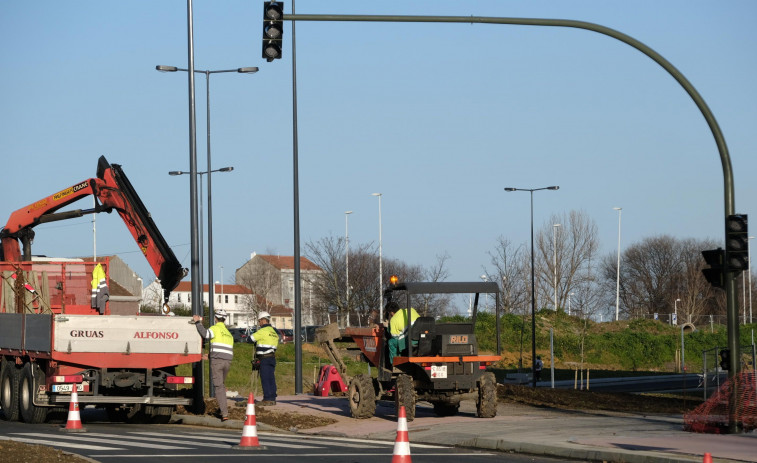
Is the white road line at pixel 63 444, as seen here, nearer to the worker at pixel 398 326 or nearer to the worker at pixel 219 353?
the worker at pixel 219 353

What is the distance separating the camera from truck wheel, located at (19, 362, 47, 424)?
18.9 m

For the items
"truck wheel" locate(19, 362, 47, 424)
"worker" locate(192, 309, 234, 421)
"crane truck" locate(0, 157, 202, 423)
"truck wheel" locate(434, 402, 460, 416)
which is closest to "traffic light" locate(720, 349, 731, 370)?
"truck wheel" locate(434, 402, 460, 416)

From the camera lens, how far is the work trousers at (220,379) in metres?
19.1

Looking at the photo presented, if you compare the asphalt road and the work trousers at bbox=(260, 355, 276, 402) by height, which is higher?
the work trousers at bbox=(260, 355, 276, 402)

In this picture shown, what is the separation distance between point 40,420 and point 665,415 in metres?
10.9

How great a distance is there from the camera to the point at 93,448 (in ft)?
47.8

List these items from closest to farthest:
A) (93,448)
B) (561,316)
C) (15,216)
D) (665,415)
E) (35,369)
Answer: (93,448) < (35,369) < (665,415) < (15,216) < (561,316)

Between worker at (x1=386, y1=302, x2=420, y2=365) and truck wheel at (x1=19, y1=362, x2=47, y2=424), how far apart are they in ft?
18.8

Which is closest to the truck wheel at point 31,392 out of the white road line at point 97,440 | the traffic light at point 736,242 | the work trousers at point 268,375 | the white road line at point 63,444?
the white road line at point 97,440

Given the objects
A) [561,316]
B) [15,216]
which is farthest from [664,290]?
[15,216]

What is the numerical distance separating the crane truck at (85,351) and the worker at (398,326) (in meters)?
3.22

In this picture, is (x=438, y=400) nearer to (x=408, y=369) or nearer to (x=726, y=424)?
(x=408, y=369)

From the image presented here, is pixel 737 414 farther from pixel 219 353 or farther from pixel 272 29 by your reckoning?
pixel 272 29

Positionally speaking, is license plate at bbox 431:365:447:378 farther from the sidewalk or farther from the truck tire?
the truck tire
